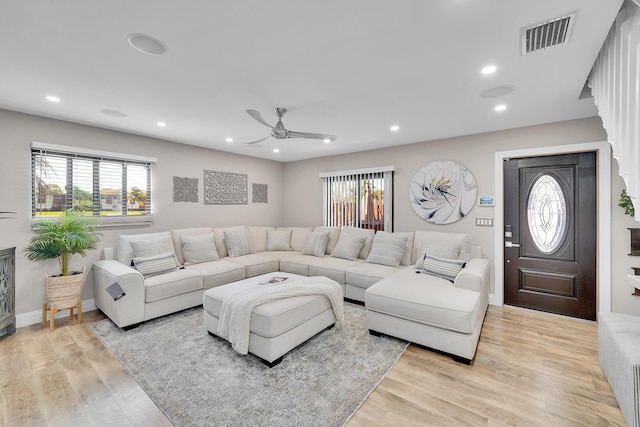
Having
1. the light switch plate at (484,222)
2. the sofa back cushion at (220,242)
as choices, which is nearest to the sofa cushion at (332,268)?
the sofa back cushion at (220,242)

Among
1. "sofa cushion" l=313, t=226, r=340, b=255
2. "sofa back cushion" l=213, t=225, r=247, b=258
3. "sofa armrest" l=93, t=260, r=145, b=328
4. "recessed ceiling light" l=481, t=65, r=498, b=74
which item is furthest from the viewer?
"sofa cushion" l=313, t=226, r=340, b=255

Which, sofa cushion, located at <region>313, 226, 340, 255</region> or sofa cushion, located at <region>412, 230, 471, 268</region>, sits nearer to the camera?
sofa cushion, located at <region>412, 230, 471, 268</region>

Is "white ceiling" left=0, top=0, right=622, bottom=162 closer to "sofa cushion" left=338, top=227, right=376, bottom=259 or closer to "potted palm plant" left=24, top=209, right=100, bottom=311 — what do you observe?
"potted palm plant" left=24, top=209, right=100, bottom=311

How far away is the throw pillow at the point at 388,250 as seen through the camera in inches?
159

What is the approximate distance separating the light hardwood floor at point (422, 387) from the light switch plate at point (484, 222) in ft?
4.92

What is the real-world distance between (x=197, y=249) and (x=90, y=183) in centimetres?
162

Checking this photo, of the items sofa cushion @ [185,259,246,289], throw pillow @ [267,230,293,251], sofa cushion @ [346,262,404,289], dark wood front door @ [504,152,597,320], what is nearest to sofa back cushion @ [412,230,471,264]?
sofa cushion @ [346,262,404,289]

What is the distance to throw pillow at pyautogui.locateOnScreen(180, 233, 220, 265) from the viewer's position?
4164mm

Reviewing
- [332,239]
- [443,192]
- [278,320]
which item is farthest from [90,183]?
[443,192]

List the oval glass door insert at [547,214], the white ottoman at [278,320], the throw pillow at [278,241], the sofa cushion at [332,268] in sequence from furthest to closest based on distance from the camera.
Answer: the throw pillow at [278,241] < the sofa cushion at [332,268] < the oval glass door insert at [547,214] < the white ottoman at [278,320]

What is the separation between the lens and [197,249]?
421cm

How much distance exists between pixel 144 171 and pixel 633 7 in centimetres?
515

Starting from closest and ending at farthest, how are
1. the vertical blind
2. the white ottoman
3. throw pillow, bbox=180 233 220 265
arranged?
the vertical blind → the white ottoman → throw pillow, bbox=180 233 220 265

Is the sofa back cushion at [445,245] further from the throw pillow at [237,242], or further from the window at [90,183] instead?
the window at [90,183]
